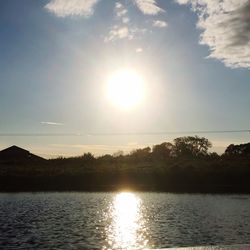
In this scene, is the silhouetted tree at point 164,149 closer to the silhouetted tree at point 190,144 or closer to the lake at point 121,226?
the silhouetted tree at point 190,144

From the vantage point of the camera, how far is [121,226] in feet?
98.5

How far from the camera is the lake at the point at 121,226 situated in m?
22.8

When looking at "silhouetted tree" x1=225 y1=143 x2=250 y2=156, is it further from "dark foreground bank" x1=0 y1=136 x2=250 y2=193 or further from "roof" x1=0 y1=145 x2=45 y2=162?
"roof" x1=0 y1=145 x2=45 y2=162

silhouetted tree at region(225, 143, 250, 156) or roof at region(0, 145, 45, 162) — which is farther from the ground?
silhouetted tree at region(225, 143, 250, 156)

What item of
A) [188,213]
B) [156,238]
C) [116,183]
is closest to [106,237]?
[156,238]

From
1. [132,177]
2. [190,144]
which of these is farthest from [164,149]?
[132,177]

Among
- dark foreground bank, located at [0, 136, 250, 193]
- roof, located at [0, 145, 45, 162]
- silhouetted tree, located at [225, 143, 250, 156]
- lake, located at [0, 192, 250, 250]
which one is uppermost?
silhouetted tree, located at [225, 143, 250, 156]

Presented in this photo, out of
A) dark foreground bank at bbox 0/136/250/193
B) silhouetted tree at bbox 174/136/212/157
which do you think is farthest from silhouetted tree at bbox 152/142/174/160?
dark foreground bank at bbox 0/136/250/193

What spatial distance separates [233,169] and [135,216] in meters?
49.1

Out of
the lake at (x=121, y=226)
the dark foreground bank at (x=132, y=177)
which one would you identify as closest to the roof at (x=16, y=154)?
the dark foreground bank at (x=132, y=177)

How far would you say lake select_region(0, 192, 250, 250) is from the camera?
22.8 m

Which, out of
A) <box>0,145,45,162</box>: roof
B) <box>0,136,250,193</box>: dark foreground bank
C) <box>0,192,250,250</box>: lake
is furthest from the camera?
<box>0,145,45,162</box>: roof

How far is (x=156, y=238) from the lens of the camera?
Result: 24.1 metres

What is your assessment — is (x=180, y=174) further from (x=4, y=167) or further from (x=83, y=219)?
(x=83, y=219)
